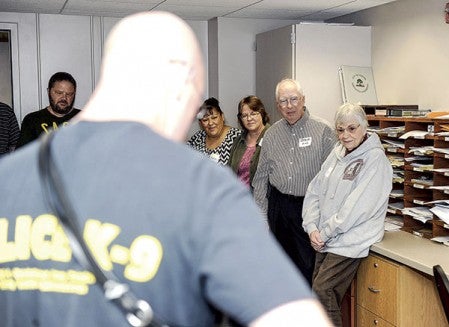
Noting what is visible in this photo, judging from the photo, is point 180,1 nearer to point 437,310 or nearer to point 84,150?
point 437,310

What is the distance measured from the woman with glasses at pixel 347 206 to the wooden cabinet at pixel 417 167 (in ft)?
1.14

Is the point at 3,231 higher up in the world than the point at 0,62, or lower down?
lower down

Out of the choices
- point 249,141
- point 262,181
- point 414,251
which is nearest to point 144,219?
point 414,251

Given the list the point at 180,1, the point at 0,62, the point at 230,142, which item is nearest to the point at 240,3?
the point at 180,1

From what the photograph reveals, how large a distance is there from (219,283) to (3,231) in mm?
319

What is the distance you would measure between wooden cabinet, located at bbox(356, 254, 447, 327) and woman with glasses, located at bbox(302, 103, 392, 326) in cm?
13

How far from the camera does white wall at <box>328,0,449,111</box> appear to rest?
4156mm

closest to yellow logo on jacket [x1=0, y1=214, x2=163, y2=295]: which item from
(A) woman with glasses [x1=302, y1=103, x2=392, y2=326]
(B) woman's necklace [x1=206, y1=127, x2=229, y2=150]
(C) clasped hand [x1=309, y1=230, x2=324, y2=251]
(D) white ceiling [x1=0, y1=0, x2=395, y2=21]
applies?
(A) woman with glasses [x1=302, y1=103, x2=392, y2=326]

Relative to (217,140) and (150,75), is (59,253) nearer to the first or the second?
(150,75)

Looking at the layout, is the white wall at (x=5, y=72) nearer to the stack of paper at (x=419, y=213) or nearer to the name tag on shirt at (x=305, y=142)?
the name tag on shirt at (x=305, y=142)

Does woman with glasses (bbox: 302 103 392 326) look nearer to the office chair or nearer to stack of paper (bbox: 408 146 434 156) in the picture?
stack of paper (bbox: 408 146 434 156)

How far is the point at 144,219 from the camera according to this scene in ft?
2.43

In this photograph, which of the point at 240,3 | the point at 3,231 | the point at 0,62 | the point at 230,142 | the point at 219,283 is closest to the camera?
the point at 219,283

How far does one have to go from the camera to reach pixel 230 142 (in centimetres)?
438
